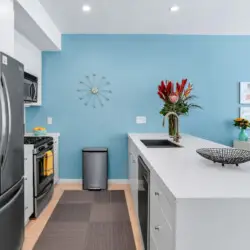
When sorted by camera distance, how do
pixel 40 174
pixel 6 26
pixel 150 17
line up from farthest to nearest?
pixel 150 17 < pixel 40 174 < pixel 6 26

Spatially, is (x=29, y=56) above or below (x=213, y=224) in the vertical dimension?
above

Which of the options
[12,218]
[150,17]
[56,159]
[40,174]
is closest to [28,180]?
[40,174]

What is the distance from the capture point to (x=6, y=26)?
220 centimetres

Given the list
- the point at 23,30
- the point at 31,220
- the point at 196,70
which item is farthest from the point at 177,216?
the point at 196,70

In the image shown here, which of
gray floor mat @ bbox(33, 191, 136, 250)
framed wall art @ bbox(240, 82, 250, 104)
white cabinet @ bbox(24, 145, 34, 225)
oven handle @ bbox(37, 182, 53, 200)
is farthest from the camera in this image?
framed wall art @ bbox(240, 82, 250, 104)

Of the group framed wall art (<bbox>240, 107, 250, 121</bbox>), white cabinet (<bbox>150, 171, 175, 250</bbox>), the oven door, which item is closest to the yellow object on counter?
the oven door

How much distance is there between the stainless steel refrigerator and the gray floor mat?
21.2 inches

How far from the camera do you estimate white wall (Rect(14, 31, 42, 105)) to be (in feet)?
11.1

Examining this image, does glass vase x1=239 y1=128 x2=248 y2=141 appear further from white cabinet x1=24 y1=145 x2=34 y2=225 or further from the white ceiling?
white cabinet x1=24 y1=145 x2=34 y2=225

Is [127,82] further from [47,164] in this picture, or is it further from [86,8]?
[47,164]

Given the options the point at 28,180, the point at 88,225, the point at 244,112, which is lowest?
the point at 88,225

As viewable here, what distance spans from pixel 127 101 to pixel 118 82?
361mm

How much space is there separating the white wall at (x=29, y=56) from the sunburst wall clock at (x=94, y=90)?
0.70 meters

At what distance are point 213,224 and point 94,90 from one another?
3671 mm
